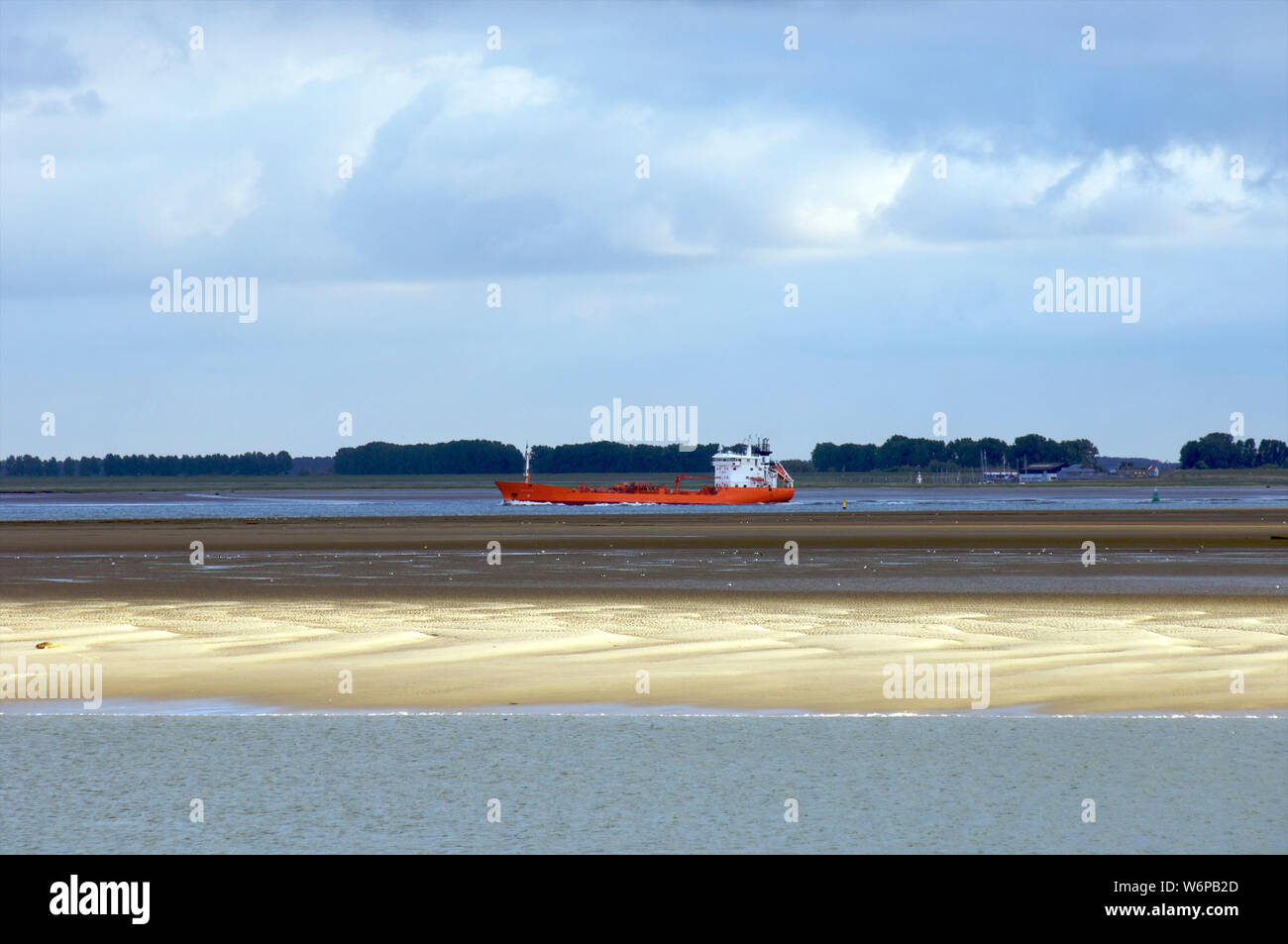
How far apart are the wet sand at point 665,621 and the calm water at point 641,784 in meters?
2.06

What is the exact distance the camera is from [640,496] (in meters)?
147

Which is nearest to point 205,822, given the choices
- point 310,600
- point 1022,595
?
point 310,600

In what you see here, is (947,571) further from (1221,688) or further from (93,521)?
(93,521)

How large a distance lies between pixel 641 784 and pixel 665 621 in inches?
623

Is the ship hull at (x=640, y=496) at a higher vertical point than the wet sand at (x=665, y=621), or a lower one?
higher

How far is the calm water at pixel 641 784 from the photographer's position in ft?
39.2
